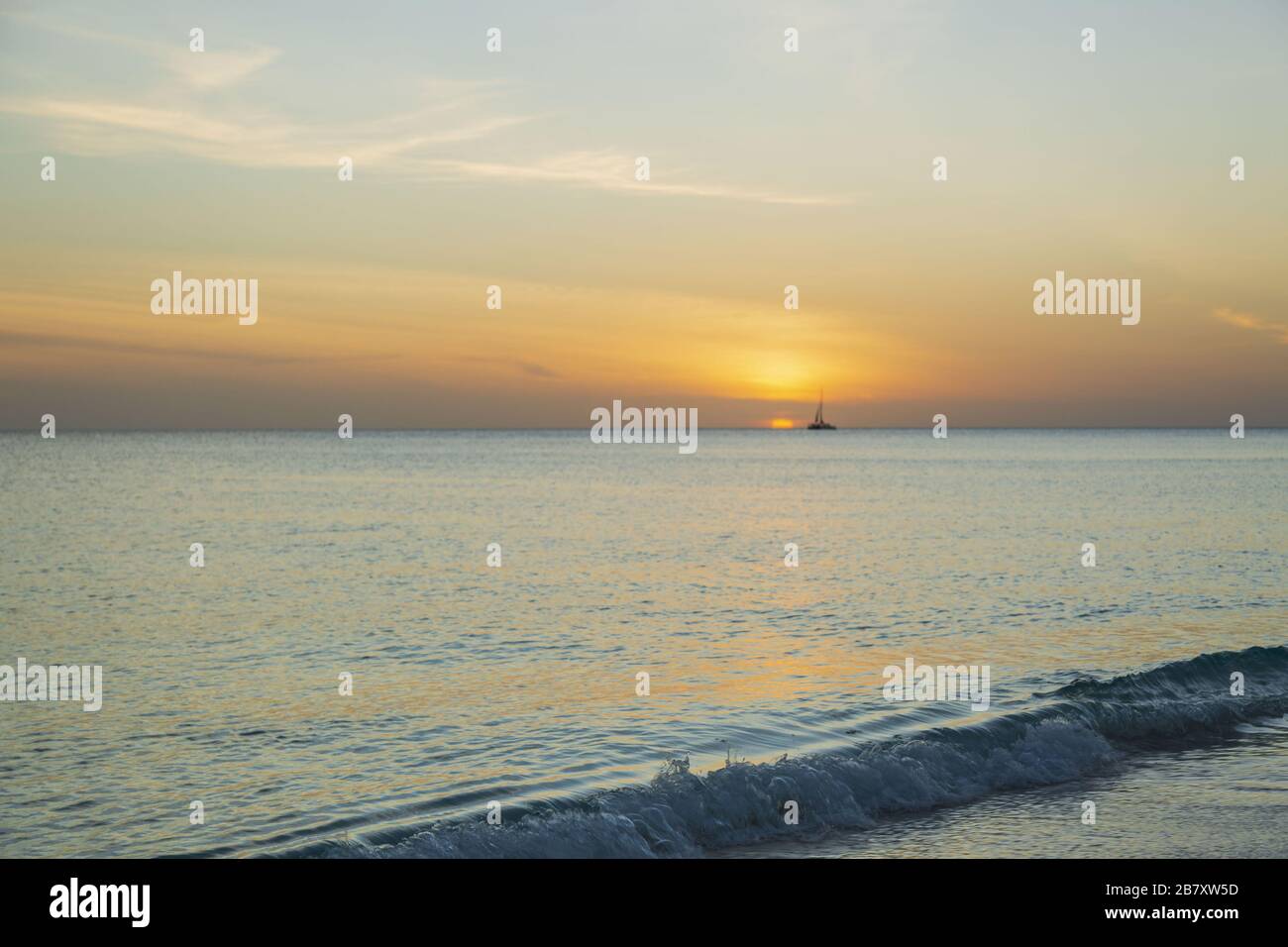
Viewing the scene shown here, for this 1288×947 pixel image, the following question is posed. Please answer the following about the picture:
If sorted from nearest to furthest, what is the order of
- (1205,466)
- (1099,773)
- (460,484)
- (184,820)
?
(184,820), (1099,773), (460,484), (1205,466)

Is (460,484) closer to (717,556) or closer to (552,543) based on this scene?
(552,543)

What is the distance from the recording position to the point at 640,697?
2073cm

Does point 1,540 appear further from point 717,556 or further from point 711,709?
point 711,709

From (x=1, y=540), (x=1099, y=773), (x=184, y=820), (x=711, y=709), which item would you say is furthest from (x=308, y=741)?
(x=1, y=540)

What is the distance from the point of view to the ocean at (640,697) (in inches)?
540

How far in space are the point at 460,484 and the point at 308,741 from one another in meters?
86.6

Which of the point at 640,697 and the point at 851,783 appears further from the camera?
the point at 640,697

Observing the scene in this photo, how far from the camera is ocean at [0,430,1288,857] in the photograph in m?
13.7

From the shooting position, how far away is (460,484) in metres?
103
